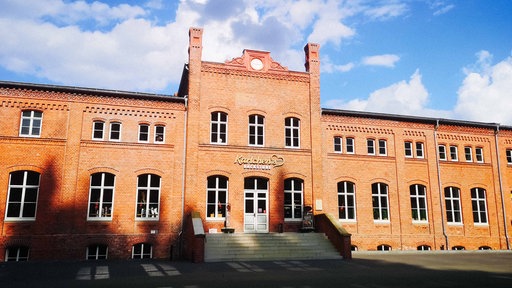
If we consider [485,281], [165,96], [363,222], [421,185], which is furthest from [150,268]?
[421,185]

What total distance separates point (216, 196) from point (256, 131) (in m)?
4.22

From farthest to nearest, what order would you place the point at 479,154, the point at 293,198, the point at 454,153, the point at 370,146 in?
the point at 479,154
the point at 454,153
the point at 370,146
the point at 293,198

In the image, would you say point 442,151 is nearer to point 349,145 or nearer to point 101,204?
point 349,145

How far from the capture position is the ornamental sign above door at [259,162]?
21172 millimetres

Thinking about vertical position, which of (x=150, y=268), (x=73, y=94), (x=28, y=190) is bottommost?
(x=150, y=268)

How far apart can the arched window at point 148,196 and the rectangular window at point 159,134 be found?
187 cm

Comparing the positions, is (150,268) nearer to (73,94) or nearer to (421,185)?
(73,94)

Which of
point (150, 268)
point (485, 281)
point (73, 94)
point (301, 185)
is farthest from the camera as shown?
point (301, 185)

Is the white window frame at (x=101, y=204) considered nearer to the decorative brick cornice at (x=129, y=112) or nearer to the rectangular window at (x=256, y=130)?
the decorative brick cornice at (x=129, y=112)

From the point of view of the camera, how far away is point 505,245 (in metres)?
24.5

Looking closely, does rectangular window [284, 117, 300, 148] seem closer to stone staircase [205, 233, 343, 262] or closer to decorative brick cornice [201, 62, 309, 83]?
decorative brick cornice [201, 62, 309, 83]

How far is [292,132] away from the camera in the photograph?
73.7 ft

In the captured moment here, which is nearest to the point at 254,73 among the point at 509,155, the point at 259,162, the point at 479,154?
the point at 259,162

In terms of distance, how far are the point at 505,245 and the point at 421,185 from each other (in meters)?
6.52
